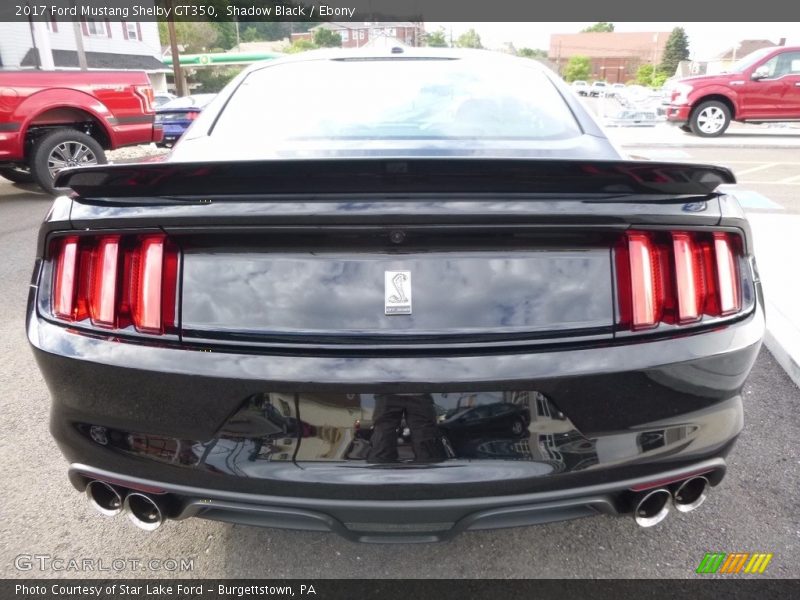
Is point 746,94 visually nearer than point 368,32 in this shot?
Yes

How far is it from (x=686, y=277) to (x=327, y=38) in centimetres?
9078

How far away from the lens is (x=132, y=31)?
1484 inches

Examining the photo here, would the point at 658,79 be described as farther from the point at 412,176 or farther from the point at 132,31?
the point at 412,176

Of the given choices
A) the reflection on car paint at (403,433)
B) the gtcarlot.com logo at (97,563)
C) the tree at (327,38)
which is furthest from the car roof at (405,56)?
the tree at (327,38)

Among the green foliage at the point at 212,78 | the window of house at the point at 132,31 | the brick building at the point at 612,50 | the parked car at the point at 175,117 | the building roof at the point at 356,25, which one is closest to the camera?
the parked car at the point at 175,117

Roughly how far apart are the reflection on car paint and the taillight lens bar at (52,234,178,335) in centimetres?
35

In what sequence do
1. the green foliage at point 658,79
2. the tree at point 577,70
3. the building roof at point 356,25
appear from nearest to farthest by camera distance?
1. the green foliage at point 658,79
2. the building roof at point 356,25
3. the tree at point 577,70

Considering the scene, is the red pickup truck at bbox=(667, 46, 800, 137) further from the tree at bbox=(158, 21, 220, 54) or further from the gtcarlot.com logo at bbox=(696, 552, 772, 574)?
the tree at bbox=(158, 21, 220, 54)

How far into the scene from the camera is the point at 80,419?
1.68 m

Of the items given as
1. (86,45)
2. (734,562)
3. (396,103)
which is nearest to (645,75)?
(86,45)

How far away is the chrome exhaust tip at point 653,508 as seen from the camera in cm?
171

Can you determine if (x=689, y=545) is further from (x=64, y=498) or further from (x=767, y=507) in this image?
(x=64, y=498)

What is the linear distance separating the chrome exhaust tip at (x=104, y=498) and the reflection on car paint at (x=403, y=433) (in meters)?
0.39

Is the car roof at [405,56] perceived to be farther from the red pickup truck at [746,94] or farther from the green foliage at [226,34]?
the green foliage at [226,34]
